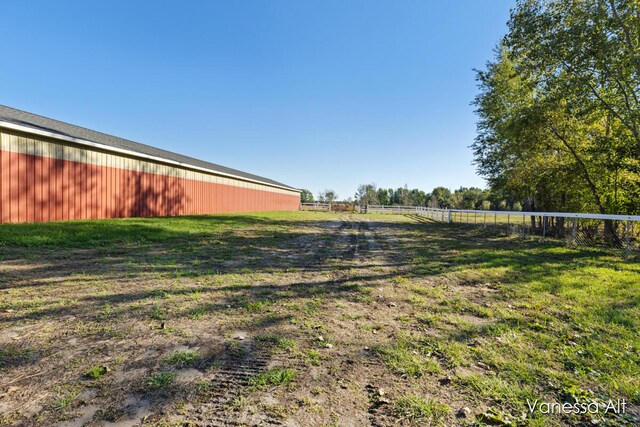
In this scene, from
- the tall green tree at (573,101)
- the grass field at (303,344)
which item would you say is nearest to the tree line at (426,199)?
the tall green tree at (573,101)

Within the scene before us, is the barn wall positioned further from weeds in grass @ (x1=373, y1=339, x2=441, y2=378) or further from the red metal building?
weeds in grass @ (x1=373, y1=339, x2=441, y2=378)

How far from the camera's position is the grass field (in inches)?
75.2

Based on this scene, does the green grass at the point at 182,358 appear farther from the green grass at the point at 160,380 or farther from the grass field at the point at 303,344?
the green grass at the point at 160,380

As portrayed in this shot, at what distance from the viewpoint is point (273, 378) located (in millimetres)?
2217

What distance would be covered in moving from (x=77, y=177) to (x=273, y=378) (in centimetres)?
1339

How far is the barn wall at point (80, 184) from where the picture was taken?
30.8ft

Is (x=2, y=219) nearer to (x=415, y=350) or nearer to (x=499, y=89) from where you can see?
(x=415, y=350)

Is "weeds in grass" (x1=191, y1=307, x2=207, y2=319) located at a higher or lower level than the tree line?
lower

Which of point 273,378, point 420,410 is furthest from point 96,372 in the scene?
point 420,410

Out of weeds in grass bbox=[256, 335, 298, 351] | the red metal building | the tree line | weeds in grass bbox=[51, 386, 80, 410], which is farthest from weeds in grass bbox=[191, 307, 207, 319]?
the tree line

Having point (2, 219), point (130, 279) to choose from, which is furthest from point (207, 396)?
point (2, 219)

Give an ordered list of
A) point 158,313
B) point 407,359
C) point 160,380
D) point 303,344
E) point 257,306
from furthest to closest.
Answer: point 257,306
point 158,313
point 303,344
point 407,359
point 160,380

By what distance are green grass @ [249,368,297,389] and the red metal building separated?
11953mm

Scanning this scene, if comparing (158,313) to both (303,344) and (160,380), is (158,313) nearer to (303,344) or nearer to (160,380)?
(160,380)
